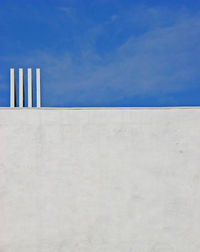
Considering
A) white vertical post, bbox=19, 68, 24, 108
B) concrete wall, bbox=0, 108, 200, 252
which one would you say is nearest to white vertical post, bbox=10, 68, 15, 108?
white vertical post, bbox=19, 68, 24, 108

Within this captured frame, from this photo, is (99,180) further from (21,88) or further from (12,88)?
(12,88)

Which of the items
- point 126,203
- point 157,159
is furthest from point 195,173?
point 126,203

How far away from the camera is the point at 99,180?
261 inches

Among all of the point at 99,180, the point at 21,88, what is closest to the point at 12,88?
the point at 21,88

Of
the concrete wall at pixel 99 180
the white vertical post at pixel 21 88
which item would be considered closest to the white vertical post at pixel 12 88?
the white vertical post at pixel 21 88

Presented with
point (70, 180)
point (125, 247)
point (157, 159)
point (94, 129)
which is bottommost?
point (125, 247)

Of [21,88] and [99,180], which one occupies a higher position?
[21,88]

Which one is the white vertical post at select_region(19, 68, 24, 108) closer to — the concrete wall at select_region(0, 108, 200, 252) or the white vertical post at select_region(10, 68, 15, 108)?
the white vertical post at select_region(10, 68, 15, 108)

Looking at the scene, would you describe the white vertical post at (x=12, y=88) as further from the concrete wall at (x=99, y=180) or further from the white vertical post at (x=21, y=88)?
the concrete wall at (x=99, y=180)

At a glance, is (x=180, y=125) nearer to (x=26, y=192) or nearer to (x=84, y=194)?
(x=84, y=194)

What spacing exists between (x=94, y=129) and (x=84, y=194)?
1.61 meters

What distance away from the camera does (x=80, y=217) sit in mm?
6566

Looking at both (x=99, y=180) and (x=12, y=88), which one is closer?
(x=99, y=180)

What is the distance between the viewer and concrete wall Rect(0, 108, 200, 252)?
6531 millimetres
